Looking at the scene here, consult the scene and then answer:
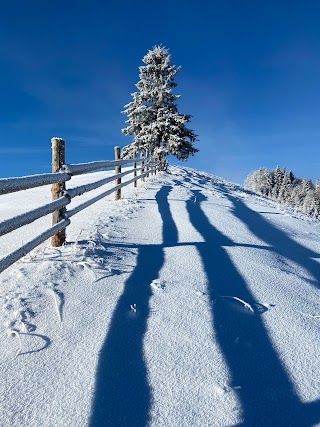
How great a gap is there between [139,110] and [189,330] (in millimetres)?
22772

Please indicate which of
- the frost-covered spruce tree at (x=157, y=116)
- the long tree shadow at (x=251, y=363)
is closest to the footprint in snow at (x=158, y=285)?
the long tree shadow at (x=251, y=363)

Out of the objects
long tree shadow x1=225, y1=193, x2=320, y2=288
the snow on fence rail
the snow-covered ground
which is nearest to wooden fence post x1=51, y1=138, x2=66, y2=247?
the snow on fence rail

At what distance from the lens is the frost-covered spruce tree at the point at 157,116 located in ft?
77.2

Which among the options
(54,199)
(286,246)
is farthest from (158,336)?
(286,246)

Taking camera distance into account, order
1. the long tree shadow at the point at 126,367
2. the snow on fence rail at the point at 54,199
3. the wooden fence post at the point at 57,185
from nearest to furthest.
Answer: the long tree shadow at the point at 126,367
the snow on fence rail at the point at 54,199
the wooden fence post at the point at 57,185

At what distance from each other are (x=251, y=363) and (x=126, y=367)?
0.98 metres

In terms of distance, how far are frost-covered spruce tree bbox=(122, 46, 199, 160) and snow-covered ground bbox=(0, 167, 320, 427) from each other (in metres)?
19.6

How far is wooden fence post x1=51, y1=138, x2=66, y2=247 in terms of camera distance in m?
4.48

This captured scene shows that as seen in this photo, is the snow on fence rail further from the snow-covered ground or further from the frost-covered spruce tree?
the frost-covered spruce tree

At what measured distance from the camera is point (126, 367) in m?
2.36

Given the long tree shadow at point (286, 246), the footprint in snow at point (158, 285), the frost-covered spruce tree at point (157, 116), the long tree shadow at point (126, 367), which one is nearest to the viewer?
the long tree shadow at point (126, 367)

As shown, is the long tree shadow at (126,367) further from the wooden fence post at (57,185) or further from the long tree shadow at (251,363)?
the wooden fence post at (57,185)

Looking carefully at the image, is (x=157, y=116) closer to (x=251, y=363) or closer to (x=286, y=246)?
(x=286, y=246)

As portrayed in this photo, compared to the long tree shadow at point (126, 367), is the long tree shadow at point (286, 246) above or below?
above
